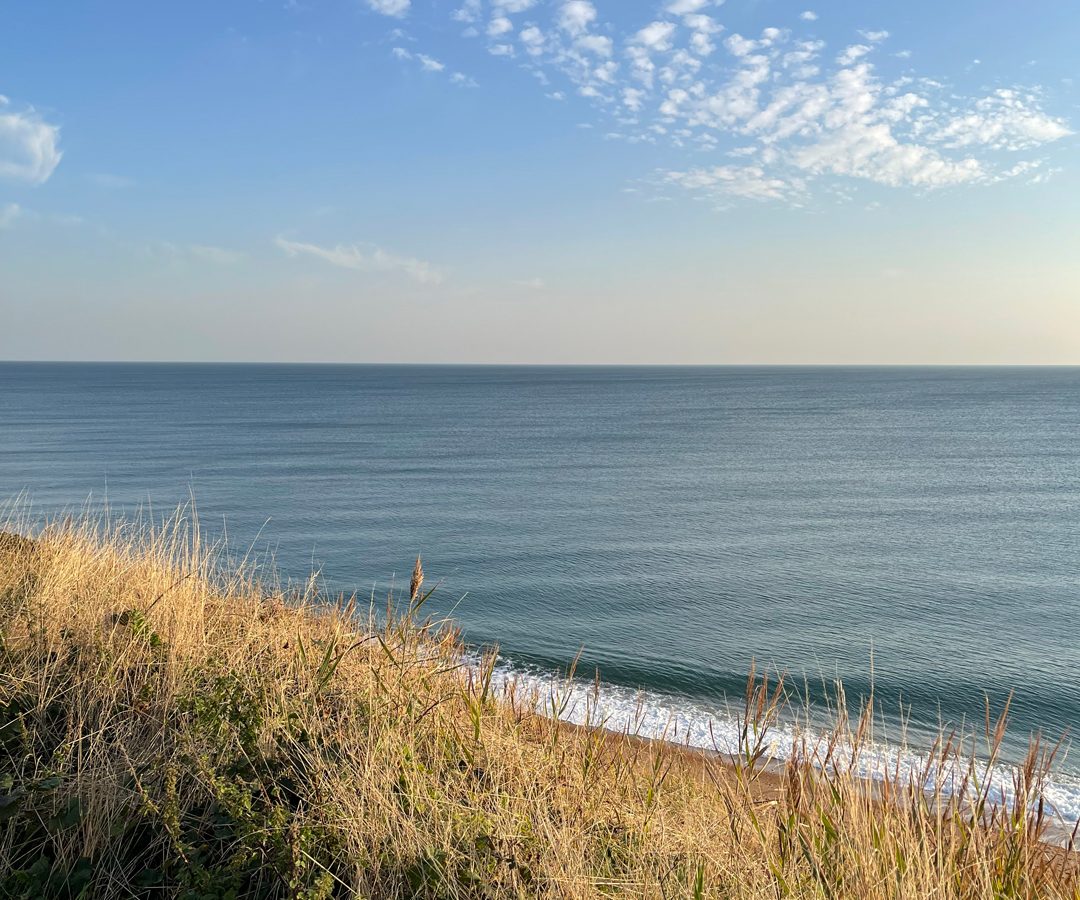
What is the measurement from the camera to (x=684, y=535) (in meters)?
28.8

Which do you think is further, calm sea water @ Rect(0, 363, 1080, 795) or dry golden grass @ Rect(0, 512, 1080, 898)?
calm sea water @ Rect(0, 363, 1080, 795)

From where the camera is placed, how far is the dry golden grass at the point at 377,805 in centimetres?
385

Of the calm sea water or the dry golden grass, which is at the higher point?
the dry golden grass

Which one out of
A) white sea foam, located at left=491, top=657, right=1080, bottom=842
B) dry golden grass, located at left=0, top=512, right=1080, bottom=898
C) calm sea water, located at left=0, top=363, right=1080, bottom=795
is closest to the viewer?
dry golden grass, located at left=0, top=512, right=1080, bottom=898

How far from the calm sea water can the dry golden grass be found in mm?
6317

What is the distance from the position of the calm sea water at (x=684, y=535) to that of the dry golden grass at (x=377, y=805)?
6317 mm

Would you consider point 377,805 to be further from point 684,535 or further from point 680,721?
point 684,535

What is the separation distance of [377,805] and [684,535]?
25.3 meters

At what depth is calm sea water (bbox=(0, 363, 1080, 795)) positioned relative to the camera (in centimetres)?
1670

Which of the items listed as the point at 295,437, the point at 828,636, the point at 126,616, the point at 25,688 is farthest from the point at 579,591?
the point at 295,437

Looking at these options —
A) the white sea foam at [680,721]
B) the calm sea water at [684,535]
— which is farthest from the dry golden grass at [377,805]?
the calm sea water at [684,535]

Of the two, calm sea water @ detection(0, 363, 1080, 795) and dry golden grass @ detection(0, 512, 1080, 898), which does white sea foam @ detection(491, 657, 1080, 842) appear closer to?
calm sea water @ detection(0, 363, 1080, 795)

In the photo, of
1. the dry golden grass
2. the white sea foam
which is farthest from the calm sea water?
the dry golden grass

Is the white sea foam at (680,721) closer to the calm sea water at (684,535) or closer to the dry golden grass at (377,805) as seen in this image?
the calm sea water at (684,535)
